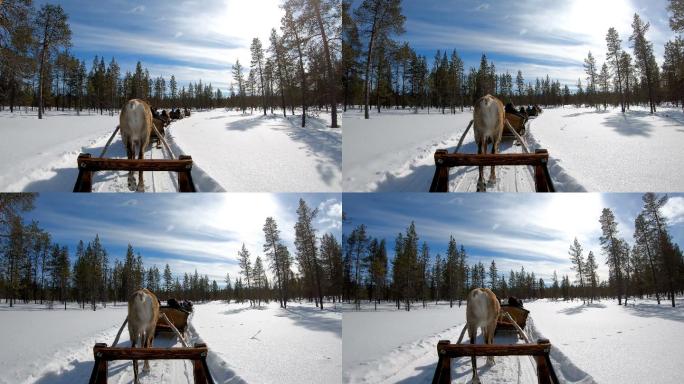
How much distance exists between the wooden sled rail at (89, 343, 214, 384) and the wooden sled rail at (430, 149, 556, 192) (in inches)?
149

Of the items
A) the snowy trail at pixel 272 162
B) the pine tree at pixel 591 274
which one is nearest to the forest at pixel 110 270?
the snowy trail at pixel 272 162

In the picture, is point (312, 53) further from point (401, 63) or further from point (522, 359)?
point (522, 359)

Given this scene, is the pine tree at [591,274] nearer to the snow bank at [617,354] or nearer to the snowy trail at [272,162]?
the snow bank at [617,354]

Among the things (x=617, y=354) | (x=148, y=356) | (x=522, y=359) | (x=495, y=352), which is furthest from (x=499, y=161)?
(x=617, y=354)

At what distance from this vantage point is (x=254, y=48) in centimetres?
5144

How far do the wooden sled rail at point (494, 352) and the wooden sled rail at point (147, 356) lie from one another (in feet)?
10.0

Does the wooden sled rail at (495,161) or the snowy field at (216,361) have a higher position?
the wooden sled rail at (495,161)

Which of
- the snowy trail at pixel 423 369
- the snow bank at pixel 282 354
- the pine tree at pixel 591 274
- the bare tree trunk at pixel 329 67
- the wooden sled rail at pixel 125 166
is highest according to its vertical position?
the bare tree trunk at pixel 329 67

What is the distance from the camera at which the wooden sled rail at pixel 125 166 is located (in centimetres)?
448

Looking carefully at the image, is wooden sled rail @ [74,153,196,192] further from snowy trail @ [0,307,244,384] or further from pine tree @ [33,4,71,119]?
pine tree @ [33,4,71,119]

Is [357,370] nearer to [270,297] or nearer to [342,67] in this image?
[342,67]

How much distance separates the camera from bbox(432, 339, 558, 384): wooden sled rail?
187 inches

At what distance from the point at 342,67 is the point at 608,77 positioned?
36658 millimetres

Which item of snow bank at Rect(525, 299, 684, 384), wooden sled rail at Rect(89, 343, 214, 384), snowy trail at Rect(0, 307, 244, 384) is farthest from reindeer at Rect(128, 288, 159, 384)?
snow bank at Rect(525, 299, 684, 384)
